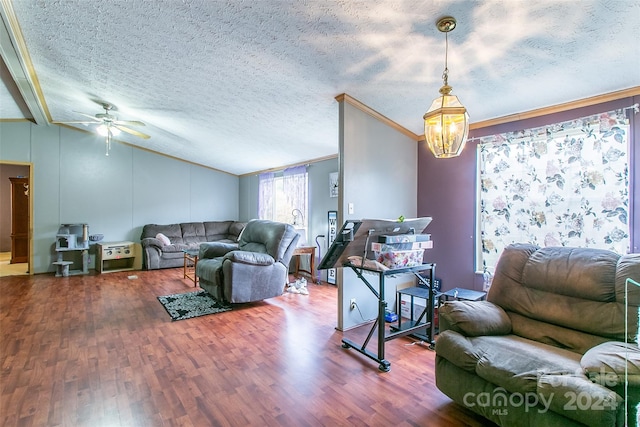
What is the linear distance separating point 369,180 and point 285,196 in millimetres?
3269

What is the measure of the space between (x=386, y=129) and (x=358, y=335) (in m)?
2.26

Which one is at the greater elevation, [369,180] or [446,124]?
[446,124]

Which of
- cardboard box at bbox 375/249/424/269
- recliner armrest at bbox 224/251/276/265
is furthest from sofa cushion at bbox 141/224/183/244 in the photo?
cardboard box at bbox 375/249/424/269

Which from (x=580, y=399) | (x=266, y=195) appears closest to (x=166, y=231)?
(x=266, y=195)

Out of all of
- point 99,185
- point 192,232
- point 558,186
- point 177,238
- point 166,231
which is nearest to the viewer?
point 558,186

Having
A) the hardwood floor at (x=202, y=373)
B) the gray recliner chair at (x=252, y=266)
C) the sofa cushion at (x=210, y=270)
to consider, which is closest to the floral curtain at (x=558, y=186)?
the hardwood floor at (x=202, y=373)

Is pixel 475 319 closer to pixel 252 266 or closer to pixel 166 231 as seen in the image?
pixel 252 266

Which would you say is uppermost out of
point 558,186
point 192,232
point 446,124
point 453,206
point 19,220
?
point 446,124

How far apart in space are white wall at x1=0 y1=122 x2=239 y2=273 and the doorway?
286 millimetres

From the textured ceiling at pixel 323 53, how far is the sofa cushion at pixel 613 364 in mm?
1795

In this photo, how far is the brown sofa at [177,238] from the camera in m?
6.01

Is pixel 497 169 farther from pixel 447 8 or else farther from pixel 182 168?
pixel 182 168

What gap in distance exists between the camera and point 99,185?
20.1 feet

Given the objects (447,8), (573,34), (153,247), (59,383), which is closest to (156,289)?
(153,247)
